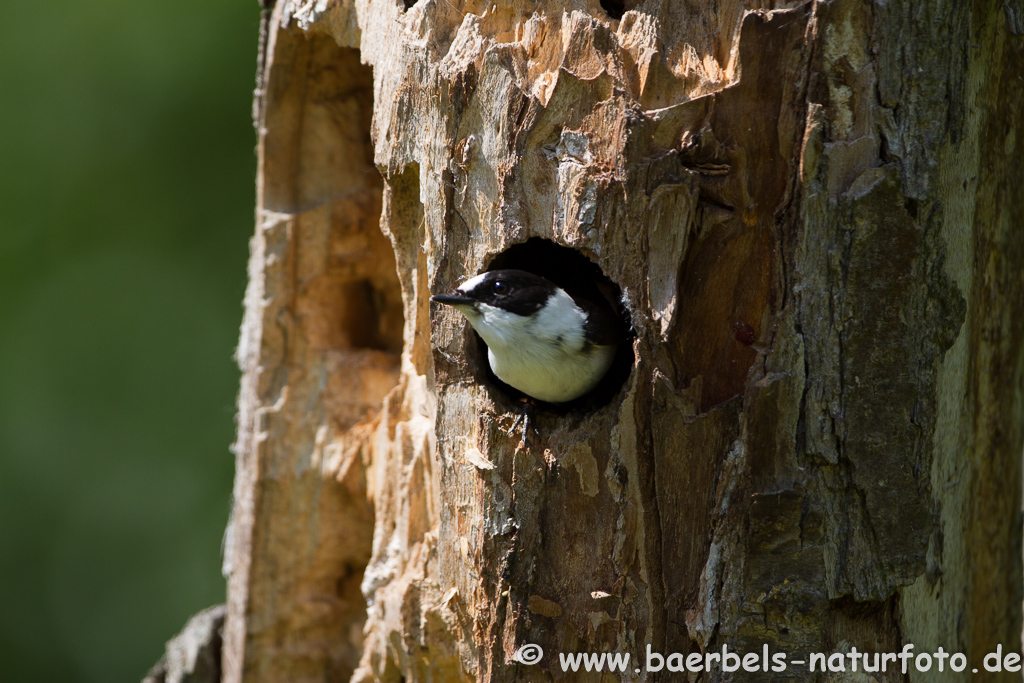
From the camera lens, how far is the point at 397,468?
3236mm

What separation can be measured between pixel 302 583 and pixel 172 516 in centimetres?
287

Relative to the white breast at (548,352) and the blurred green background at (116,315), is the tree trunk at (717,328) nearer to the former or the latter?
the white breast at (548,352)

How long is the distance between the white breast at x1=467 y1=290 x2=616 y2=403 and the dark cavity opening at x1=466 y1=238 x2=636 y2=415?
0.04 metres

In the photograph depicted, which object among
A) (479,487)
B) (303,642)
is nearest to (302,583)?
(303,642)

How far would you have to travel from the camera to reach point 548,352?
286 cm

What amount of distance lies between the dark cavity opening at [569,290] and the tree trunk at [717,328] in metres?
0.03

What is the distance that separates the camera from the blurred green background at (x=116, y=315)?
548 centimetres

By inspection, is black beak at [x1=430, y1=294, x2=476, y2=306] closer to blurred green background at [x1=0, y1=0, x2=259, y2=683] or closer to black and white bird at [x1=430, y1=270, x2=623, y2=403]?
black and white bird at [x1=430, y1=270, x2=623, y2=403]
